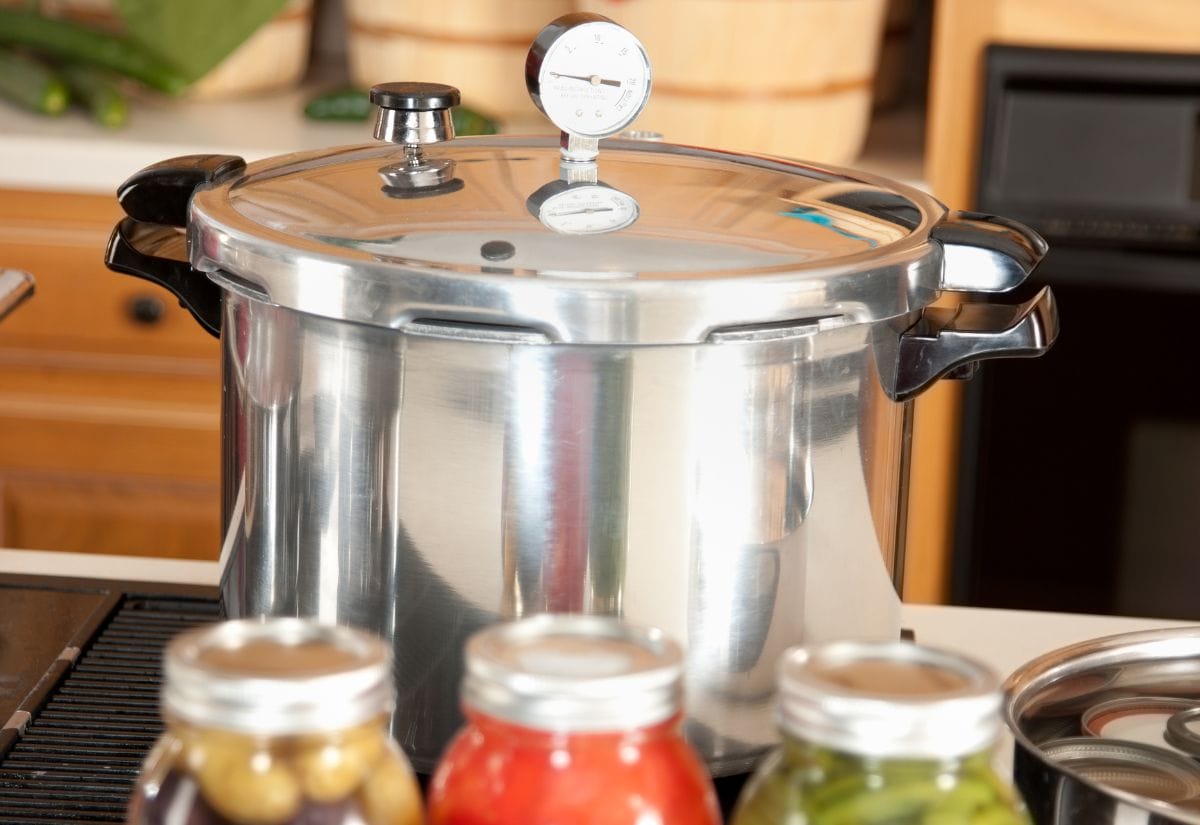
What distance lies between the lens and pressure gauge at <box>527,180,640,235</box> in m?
0.65

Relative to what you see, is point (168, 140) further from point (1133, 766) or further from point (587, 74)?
point (1133, 766)

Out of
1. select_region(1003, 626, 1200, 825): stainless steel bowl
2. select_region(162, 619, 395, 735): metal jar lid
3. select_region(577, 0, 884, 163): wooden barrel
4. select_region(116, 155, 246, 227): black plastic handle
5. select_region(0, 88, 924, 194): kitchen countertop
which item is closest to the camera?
select_region(162, 619, 395, 735): metal jar lid

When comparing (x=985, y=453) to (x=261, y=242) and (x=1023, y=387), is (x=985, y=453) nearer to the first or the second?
(x=1023, y=387)

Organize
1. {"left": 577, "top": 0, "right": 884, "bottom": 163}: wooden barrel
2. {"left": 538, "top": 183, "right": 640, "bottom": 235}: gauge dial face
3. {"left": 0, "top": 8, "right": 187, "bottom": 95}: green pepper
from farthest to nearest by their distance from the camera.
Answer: {"left": 0, "top": 8, "right": 187, "bottom": 95}: green pepper < {"left": 577, "top": 0, "right": 884, "bottom": 163}: wooden barrel < {"left": 538, "top": 183, "right": 640, "bottom": 235}: gauge dial face

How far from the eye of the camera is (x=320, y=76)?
2.45 metres

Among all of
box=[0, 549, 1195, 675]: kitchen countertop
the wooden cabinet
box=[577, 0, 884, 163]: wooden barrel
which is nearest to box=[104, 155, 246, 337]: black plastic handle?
box=[0, 549, 1195, 675]: kitchen countertop

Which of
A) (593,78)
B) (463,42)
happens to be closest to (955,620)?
(593,78)

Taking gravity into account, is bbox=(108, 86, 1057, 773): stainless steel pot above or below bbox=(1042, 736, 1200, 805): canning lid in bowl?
above

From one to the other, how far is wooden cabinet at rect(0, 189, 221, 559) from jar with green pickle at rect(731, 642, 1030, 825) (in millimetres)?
1634

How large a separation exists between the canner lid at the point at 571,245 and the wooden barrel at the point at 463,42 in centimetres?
123

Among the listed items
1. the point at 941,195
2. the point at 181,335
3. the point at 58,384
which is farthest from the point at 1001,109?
the point at 58,384

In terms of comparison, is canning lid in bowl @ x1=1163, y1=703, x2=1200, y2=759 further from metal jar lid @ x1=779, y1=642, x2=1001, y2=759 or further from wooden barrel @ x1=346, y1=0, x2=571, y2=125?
wooden barrel @ x1=346, y1=0, x2=571, y2=125

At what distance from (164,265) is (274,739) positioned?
435mm

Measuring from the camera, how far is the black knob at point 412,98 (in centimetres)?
71
